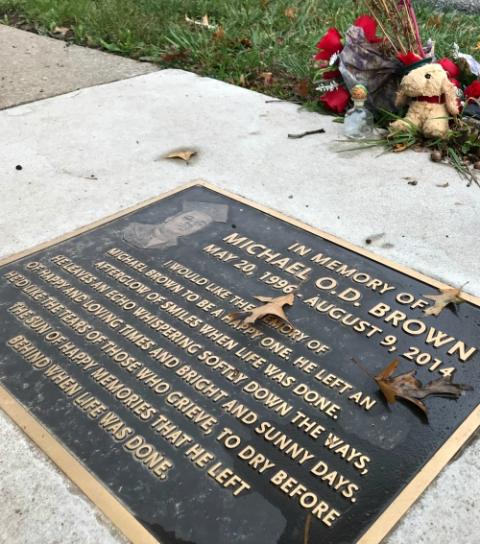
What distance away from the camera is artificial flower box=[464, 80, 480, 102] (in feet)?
10.9

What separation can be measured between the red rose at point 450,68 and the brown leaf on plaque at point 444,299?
1.81m

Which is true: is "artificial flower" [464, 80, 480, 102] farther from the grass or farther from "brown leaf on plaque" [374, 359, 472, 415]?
"brown leaf on plaque" [374, 359, 472, 415]

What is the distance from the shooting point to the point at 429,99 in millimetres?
3197

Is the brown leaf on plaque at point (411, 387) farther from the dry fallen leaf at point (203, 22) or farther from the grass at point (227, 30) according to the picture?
the dry fallen leaf at point (203, 22)

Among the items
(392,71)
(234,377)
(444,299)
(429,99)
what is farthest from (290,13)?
(234,377)

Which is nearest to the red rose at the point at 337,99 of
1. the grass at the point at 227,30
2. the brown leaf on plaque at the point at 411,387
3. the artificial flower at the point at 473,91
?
the grass at the point at 227,30

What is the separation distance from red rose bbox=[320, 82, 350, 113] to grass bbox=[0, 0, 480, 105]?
15cm

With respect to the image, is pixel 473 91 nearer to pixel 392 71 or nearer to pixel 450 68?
pixel 450 68

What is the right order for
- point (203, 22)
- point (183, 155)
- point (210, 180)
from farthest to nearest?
point (203, 22), point (183, 155), point (210, 180)

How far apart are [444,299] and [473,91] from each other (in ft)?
5.77

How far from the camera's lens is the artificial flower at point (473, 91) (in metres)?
3.33

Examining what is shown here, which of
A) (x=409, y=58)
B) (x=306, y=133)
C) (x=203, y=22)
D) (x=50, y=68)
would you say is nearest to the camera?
(x=409, y=58)

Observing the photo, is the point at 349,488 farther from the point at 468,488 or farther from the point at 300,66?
the point at 300,66

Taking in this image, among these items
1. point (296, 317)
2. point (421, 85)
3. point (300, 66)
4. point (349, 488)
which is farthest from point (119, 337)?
point (300, 66)
